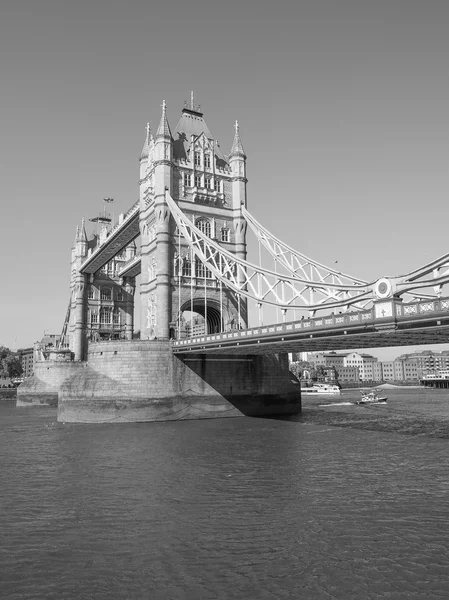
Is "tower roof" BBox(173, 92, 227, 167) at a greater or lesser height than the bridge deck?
greater

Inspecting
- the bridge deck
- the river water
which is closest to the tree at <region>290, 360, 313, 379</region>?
the bridge deck

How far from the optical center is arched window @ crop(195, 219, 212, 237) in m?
50.9

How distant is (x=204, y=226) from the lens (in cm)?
5122

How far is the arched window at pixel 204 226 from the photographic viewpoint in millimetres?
50919

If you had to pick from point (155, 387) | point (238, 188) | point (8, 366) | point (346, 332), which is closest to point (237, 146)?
point (238, 188)

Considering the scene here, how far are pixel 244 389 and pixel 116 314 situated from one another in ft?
140

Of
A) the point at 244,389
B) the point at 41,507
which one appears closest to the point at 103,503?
the point at 41,507

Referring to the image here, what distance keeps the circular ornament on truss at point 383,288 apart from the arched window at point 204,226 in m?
29.1

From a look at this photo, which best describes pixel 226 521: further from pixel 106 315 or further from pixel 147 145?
pixel 106 315

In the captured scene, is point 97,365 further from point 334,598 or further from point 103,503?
point 334,598

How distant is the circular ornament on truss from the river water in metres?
7.27

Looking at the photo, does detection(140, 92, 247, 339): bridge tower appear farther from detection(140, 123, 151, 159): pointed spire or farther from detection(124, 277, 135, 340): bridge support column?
detection(124, 277, 135, 340): bridge support column

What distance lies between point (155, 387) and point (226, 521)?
2747 centimetres

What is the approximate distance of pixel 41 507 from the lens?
640 inches
